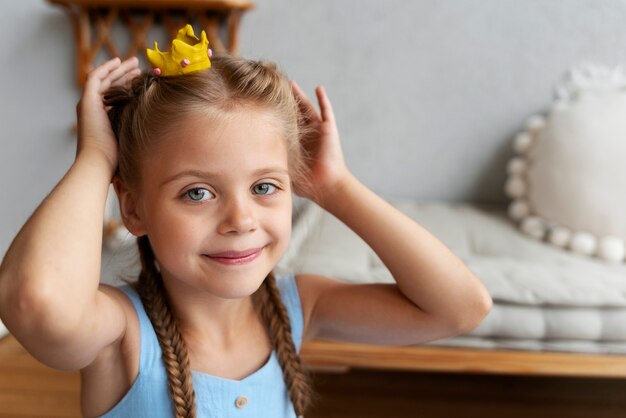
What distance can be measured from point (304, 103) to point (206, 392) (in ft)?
1.24

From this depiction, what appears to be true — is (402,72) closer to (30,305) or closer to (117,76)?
(117,76)

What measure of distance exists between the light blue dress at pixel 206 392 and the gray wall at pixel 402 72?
56.5 inches

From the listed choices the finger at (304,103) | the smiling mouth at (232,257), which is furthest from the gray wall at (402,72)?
the smiling mouth at (232,257)

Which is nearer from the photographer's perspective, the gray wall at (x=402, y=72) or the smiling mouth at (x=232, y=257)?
the smiling mouth at (x=232, y=257)

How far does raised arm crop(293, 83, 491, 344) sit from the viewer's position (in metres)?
0.83

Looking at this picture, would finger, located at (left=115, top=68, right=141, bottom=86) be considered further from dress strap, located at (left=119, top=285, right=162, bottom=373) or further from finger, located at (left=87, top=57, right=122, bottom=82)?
dress strap, located at (left=119, top=285, right=162, bottom=373)

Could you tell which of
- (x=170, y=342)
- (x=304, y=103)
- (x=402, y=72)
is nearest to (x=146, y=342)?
(x=170, y=342)

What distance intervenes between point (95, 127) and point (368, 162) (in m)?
1.54

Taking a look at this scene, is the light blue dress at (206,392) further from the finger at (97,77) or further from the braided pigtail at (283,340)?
the finger at (97,77)

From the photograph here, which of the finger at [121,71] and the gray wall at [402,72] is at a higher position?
the finger at [121,71]

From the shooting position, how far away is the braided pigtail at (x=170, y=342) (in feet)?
2.50

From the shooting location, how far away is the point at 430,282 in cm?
83

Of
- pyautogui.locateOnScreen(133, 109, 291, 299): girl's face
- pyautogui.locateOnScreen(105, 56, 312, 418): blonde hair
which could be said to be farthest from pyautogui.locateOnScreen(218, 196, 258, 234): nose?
pyautogui.locateOnScreen(105, 56, 312, 418): blonde hair

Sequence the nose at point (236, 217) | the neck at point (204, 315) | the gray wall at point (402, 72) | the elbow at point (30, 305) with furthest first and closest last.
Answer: the gray wall at point (402, 72)
the neck at point (204, 315)
the nose at point (236, 217)
the elbow at point (30, 305)
